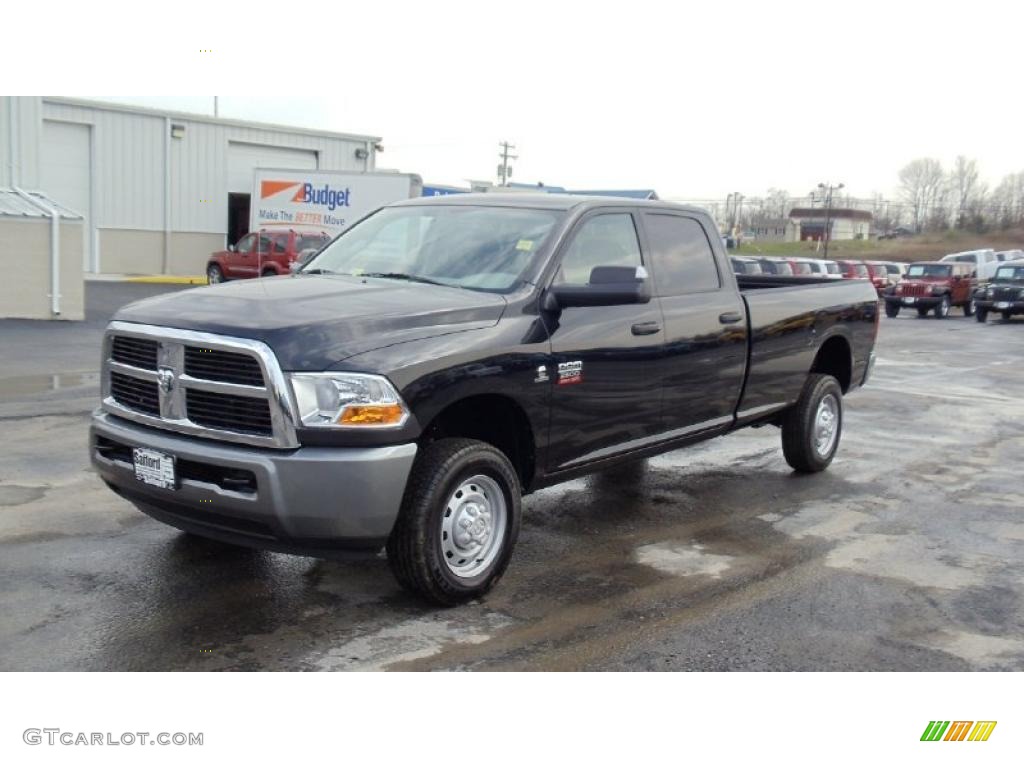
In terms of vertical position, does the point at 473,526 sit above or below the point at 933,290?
below

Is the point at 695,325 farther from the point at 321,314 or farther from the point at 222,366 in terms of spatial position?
the point at 222,366

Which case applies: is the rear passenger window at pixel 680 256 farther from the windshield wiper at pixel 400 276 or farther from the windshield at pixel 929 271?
the windshield at pixel 929 271

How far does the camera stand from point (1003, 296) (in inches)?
1209

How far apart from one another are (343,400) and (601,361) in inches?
68.7

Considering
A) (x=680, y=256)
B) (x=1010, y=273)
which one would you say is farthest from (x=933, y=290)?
(x=680, y=256)

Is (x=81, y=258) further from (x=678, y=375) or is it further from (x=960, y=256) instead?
(x=960, y=256)

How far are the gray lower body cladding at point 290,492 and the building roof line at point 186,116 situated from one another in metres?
29.1

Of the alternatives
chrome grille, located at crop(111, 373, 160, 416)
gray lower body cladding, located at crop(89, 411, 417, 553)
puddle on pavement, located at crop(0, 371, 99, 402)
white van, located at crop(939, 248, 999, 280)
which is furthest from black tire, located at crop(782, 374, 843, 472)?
white van, located at crop(939, 248, 999, 280)

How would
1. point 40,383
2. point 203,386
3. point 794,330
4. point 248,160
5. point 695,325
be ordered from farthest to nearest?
point 248,160 → point 40,383 → point 794,330 → point 695,325 → point 203,386

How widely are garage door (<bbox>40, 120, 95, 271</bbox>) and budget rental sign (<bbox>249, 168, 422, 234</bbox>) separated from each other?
498 cm

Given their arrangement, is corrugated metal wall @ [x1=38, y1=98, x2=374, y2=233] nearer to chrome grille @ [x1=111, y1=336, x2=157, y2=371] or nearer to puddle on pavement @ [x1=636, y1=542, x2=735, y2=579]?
chrome grille @ [x1=111, y1=336, x2=157, y2=371]

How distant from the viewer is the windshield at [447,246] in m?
5.58

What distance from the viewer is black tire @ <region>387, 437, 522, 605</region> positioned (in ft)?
15.2

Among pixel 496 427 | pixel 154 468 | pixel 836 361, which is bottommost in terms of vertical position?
pixel 154 468
